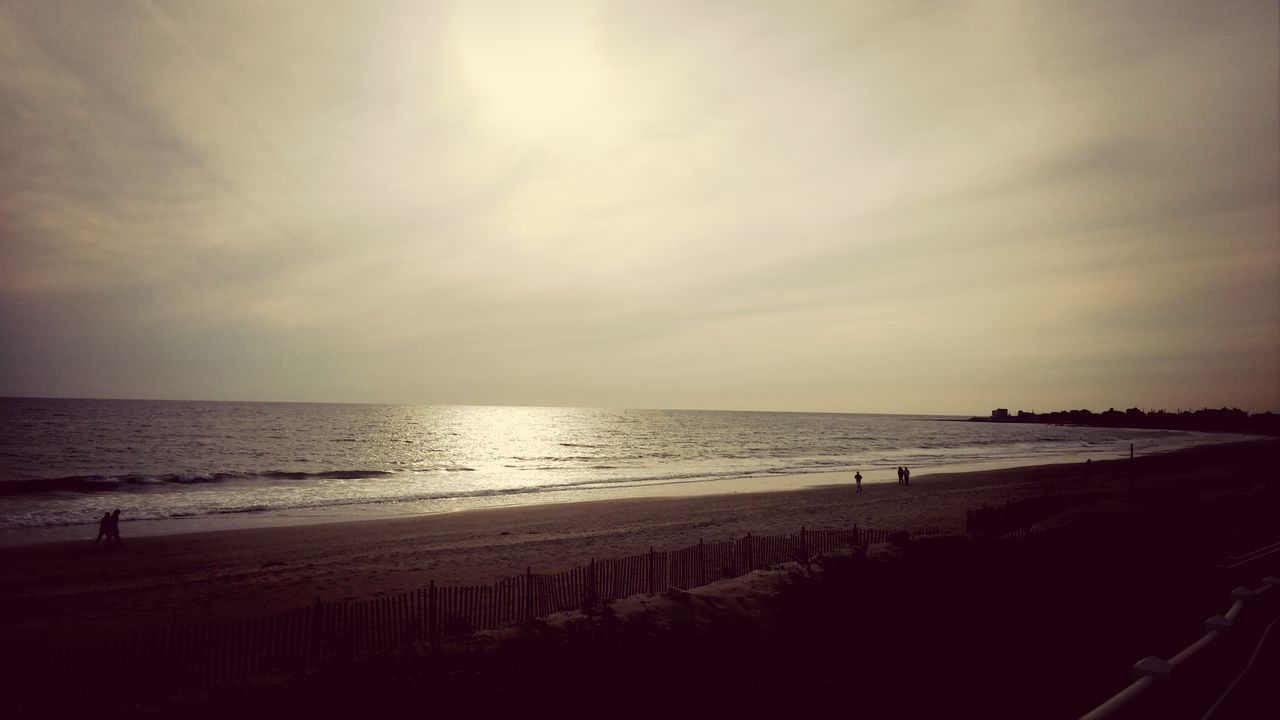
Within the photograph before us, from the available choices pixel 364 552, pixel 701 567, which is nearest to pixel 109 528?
pixel 364 552

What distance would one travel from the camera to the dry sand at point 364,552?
1869 centimetres

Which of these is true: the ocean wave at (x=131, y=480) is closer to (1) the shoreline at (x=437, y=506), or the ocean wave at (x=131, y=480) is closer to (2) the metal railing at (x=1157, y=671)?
(1) the shoreline at (x=437, y=506)

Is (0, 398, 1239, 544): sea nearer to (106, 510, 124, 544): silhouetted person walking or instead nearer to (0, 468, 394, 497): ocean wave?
(0, 468, 394, 497): ocean wave

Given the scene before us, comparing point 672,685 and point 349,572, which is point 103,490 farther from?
point 672,685

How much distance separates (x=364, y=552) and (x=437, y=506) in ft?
52.6

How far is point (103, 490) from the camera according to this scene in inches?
1770

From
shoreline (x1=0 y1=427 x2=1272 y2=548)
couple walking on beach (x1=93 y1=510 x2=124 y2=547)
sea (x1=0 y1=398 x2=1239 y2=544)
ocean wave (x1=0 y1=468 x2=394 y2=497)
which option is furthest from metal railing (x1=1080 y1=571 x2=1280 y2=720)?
ocean wave (x1=0 y1=468 x2=394 y2=497)

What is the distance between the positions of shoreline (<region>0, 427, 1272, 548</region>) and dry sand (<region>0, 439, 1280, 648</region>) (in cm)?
164

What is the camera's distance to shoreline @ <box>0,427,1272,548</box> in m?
30.8

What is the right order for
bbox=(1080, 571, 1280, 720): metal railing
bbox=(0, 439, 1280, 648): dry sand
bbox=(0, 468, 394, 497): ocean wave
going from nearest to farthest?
1. bbox=(1080, 571, 1280, 720): metal railing
2. bbox=(0, 439, 1280, 648): dry sand
3. bbox=(0, 468, 394, 497): ocean wave

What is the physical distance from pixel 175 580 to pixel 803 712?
23029mm

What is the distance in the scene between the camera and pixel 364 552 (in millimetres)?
26141

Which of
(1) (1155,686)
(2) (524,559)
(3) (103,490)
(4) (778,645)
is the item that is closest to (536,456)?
(3) (103,490)

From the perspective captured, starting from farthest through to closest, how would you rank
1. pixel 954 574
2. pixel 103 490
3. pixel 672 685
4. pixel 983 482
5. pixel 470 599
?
pixel 983 482, pixel 103 490, pixel 470 599, pixel 954 574, pixel 672 685
